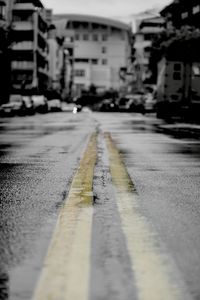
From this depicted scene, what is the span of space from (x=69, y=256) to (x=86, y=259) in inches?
3.8

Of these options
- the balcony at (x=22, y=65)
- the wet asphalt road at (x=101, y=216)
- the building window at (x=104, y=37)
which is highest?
the building window at (x=104, y=37)

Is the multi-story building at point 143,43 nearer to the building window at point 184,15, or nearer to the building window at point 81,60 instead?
the building window at point 81,60

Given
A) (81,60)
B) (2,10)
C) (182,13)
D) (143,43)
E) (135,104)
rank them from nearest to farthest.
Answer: (135,104)
(2,10)
(182,13)
(143,43)
(81,60)

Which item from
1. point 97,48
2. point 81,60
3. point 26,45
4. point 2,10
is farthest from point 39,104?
point 97,48

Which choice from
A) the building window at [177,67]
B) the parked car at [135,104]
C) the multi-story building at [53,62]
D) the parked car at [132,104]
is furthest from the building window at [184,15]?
the building window at [177,67]

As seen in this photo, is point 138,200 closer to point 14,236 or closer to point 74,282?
point 14,236

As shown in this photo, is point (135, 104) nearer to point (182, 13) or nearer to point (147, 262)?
point (182, 13)

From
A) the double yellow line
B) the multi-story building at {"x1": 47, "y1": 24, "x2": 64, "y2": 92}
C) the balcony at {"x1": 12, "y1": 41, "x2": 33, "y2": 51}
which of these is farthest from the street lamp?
the double yellow line

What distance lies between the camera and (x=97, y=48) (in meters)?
170

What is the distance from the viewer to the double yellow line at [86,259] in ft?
10.1

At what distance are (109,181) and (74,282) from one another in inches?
180

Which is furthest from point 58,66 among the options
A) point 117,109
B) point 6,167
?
point 6,167

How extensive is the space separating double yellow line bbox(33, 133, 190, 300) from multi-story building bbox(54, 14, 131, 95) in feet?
526

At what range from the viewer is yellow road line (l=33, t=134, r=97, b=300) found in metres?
3.07
